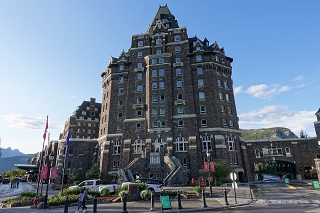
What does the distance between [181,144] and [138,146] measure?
8.70 m

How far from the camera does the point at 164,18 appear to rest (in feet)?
185

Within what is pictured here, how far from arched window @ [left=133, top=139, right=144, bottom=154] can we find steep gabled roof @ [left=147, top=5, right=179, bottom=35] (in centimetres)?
2737

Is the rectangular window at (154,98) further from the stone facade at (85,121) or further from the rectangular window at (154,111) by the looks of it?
the stone facade at (85,121)

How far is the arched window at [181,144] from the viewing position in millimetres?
42066

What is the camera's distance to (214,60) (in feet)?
157

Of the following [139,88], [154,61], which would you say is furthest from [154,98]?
[154,61]

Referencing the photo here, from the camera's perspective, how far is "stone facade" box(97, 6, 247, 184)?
4131 cm

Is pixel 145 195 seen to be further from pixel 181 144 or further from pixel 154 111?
pixel 154 111

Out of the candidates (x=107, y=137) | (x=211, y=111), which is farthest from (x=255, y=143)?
(x=107, y=137)

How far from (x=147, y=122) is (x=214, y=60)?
65.7 ft

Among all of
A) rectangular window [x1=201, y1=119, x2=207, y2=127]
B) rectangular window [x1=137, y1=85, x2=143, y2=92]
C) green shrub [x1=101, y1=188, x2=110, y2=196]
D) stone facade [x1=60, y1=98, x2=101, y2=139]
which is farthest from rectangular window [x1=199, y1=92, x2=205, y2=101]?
stone facade [x1=60, y1=98, x2=101, y2=139]

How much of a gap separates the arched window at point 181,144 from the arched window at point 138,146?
711 centimetres

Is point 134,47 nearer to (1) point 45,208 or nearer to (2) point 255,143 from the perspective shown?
(2) point 255,143

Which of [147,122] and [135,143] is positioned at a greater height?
[147,122]
